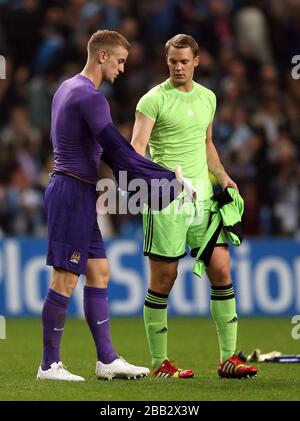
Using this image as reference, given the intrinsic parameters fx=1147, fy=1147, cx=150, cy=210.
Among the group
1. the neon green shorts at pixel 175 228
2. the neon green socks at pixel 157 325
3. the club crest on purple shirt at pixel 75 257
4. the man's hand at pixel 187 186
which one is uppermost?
the man's hand at pixel 187 186

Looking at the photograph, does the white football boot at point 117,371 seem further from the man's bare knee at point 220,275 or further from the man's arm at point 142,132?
the man's arm at point 142,132

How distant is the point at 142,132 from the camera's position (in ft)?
25.1

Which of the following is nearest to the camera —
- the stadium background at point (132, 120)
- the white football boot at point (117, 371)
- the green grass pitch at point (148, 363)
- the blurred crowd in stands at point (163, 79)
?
the green grass pitch at point (148, 363)

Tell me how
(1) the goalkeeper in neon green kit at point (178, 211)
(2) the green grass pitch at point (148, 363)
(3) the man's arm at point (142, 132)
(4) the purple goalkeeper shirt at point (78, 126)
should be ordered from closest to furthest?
1. (2) the green grass pitch at point (148, 363)
2. (4) the purple goalkeeper shirt at point (78, 126)
3. (3) the man's arm at point (142, 132)
4. (1) the goalkeeper in neon green kit at point (178, 211)

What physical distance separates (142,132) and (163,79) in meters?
7.20

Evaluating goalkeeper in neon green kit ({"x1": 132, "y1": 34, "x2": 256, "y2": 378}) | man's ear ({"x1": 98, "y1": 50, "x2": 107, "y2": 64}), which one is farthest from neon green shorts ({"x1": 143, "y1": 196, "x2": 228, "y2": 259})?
man's ear ({"x1": 98, "y1": 50, "x2": 107, "y2": 64})

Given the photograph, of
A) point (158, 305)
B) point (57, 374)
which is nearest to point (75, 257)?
point (57, 374)

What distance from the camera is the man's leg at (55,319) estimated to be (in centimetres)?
725

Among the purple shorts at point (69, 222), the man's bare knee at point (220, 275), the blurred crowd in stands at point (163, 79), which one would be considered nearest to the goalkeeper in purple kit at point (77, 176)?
the purple shorts at point (69, 222)

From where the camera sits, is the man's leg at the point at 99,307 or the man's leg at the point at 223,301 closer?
the man's leg at the point at 99,307

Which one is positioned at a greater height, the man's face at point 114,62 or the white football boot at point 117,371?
the man's face at point 114,62

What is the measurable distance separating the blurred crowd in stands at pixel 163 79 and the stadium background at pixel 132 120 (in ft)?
0.05

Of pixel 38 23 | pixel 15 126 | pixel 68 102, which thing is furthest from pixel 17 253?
pixel 68 102

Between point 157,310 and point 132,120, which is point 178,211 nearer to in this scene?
point 157,310
